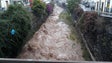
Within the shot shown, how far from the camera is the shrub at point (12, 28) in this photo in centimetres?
695

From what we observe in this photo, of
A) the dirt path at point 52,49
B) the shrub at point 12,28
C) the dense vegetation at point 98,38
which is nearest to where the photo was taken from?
the shrub at point 12,28

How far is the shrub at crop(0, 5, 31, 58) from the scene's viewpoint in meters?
6.95

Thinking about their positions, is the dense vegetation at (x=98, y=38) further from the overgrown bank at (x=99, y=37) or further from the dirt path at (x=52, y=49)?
the dirt path at (x=52, y=49)

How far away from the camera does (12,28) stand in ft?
24.8

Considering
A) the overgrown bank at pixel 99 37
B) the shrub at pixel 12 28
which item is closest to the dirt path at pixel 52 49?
the overgrown bank at pixel 99 37

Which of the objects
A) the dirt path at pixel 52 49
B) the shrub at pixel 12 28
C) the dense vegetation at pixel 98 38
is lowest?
the dirt path at pixel 52 49

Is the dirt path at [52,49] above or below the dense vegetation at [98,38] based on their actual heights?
below

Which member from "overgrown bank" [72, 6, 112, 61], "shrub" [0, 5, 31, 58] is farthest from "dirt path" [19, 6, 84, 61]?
"shrub" [0, 5, 31, 58]

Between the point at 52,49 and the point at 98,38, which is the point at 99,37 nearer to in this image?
the point at 98,38

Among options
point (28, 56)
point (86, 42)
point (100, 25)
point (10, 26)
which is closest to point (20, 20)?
point (10, 26)

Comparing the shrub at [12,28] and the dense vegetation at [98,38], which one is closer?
the shrub at [12,28]

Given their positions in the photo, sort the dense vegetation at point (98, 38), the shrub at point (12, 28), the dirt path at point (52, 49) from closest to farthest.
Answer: the shrub at point (12, 28)
the dense vegetation at point (98, 38)
the dirt path at point (52, 49)

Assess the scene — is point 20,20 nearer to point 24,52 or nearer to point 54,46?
point 24,52

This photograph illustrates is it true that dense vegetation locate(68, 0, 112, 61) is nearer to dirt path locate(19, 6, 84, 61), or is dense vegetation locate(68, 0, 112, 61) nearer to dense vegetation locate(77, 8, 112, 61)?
dense vegetation locate(77, 8, 112, 61)
